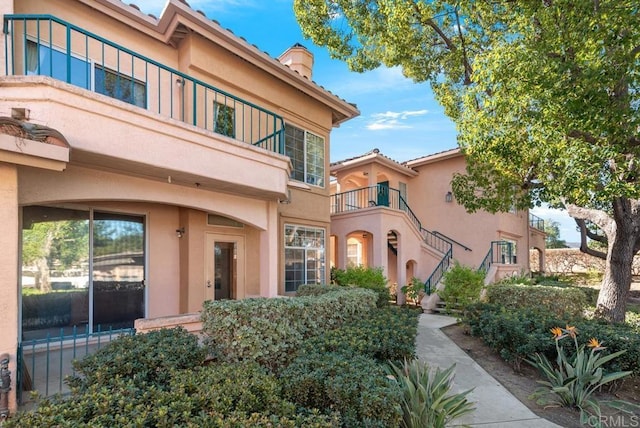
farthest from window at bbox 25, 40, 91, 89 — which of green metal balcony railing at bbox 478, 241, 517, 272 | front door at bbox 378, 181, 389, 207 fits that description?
green metal balcony railing at bbox 478, 241, 517, 272

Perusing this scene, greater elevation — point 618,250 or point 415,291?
point 618,250

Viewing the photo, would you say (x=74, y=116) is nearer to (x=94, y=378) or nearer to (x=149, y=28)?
(x=94, y=378)

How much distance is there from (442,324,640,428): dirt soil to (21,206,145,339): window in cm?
800

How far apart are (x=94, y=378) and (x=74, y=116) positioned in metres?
3.49

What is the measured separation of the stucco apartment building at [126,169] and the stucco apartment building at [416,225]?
5469mm

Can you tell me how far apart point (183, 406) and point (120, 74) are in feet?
25.5

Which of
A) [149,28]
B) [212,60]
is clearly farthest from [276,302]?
[149,28]

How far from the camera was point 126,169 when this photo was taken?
5844mm

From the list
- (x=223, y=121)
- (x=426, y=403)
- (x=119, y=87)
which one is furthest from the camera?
(x=223, y=121)

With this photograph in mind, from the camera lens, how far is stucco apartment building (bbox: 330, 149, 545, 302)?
15734 millimetres

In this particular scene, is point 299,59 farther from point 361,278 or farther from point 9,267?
point 9,267

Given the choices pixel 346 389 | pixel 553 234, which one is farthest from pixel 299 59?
pixel 553 234

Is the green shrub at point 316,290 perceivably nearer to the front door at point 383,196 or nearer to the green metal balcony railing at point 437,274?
the green metal balcony railing at point 437,274

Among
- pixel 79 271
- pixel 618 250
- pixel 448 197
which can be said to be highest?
pixel 448 197
